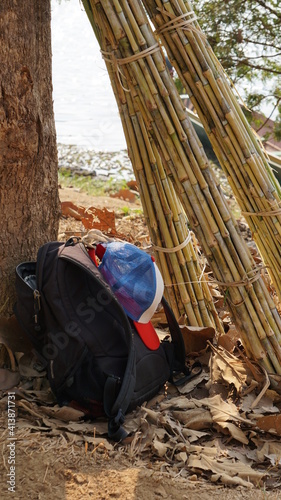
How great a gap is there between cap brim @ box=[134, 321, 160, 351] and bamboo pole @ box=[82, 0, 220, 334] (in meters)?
0.32

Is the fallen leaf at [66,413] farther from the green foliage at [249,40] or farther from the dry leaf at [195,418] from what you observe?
the green foliage at [249,40]

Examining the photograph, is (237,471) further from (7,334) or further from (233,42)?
(233,42)

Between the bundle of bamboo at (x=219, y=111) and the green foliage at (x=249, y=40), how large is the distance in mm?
1851

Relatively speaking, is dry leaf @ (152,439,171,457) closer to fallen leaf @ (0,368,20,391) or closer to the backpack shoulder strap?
the backpack shoulder strap

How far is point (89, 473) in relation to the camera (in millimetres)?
1639

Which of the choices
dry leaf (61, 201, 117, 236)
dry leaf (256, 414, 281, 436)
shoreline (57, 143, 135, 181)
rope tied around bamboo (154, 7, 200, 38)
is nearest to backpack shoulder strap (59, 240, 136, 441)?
dry leaf (256, 414, 281, 436)

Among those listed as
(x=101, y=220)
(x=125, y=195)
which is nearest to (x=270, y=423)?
(x=101, y=220)

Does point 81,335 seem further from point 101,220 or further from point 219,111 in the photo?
point 101,220

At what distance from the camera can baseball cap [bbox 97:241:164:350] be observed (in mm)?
1979

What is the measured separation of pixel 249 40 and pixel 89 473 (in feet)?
10.7

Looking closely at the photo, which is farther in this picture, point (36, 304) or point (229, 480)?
point (36, 304)

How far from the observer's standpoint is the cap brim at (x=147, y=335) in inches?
78.7

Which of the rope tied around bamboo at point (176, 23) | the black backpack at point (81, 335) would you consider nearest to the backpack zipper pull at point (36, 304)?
the black backpack at point (81, 335)

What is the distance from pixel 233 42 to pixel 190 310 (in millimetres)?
2365
